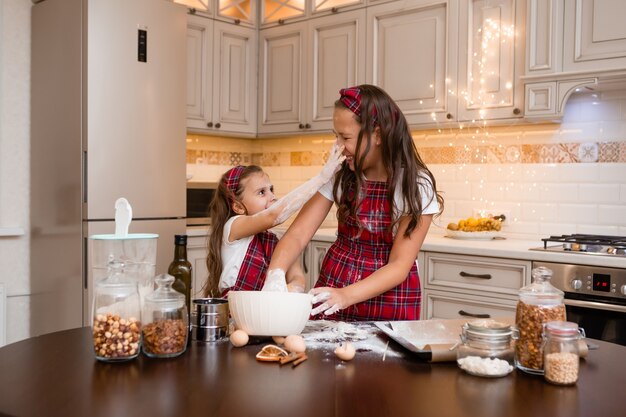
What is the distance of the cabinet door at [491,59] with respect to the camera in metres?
3.15

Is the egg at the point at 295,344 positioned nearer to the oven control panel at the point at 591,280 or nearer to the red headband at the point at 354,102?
the red headband at the point at 354,102

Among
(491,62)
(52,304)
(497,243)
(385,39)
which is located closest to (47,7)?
(52,304)

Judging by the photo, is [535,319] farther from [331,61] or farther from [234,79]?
[234,79]

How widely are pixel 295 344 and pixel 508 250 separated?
1.76m

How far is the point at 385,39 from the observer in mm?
3654

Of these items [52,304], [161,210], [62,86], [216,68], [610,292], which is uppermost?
[216,68]

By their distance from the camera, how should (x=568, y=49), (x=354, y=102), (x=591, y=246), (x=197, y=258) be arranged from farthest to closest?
1. (x=197, y=258)
2. (x=568, y=49)
3. (x=591, y=246)
4. (x=354, y=102)

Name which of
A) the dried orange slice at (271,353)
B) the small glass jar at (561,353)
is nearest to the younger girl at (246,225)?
the dried orange slice at (271,353)

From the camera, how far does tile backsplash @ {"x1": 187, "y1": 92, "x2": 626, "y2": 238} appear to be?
317 centimetres

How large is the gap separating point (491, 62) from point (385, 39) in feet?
2.21

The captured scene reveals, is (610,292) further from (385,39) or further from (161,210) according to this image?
(161,210)

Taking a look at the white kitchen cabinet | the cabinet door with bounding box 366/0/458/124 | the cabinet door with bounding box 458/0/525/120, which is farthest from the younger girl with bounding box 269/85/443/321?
the white kitchen cabinet

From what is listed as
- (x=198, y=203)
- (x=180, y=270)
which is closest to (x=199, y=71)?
(x=198, y=203)

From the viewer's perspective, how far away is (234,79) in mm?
4223
